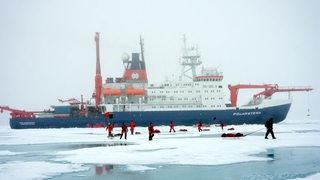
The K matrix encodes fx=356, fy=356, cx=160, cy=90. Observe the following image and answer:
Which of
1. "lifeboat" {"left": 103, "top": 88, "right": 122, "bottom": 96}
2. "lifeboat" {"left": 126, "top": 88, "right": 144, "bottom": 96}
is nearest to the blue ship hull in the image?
"lifeboat" {"left": 126, "top": 88, "right": 144, "bottom": 96}

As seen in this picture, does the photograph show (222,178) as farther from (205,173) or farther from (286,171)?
(286,171)

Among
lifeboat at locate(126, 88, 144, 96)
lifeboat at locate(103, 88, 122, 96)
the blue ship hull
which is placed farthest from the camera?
lifeboat at locate(103, 88, 122, 96)

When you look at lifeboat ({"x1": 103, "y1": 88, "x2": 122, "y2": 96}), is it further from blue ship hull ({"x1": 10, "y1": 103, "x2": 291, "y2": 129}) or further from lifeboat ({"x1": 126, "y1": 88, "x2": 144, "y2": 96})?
blue ship hull ({"x1": 10, "y1": 103, "x2": 291, "y2": 129})

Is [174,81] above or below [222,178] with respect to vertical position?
above

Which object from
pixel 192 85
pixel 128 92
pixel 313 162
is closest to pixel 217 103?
pixel 192 85

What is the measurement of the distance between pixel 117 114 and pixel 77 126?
17.5 ft

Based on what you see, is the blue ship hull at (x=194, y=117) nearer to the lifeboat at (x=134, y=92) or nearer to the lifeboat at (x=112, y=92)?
the lifeboat at (x=134, y=92)

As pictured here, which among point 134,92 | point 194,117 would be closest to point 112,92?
point 134,92

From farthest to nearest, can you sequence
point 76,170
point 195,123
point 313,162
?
point 195,123
point 313,162
point 76,170

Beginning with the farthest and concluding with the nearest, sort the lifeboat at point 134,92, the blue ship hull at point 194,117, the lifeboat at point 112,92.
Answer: the lifeboat at point 112,92
the lifeboat at point 134,92
the blue ship hull at point 194,117

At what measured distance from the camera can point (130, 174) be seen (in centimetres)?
858

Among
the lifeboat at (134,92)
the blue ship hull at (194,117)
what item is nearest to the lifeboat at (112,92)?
the lifeboat at (134,92)

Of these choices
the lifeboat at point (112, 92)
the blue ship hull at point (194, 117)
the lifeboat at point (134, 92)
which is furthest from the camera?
the lifeboat at point (112, 92)

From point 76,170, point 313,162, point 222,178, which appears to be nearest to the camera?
point 222,178
